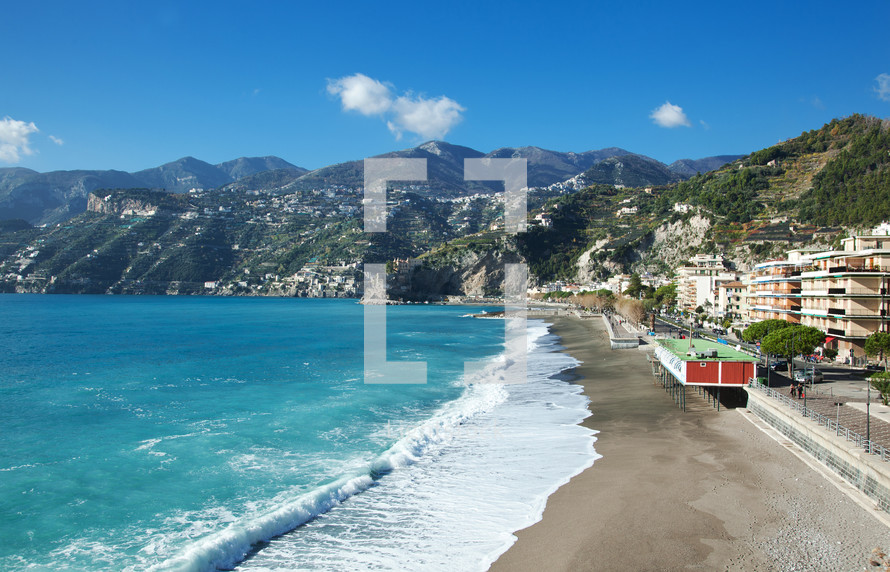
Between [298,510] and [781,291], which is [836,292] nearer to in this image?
[781,291]

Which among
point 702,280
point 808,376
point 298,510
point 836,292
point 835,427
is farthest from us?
point 702,280

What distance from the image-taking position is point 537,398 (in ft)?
70.5

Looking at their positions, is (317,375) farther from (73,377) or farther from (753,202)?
(753,202)

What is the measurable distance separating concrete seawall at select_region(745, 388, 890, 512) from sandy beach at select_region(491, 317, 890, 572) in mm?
390

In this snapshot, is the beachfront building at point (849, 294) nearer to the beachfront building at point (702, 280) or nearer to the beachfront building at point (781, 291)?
the beachfront building at point (781, 291)

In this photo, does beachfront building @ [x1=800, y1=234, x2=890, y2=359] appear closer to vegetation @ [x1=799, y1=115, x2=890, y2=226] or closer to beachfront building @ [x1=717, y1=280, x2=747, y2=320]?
beachfront building @ [x1=717, y1=280, x2=747, y2=320]

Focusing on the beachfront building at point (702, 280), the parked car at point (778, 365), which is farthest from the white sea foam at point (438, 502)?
the beachfront building at point (702, 280)

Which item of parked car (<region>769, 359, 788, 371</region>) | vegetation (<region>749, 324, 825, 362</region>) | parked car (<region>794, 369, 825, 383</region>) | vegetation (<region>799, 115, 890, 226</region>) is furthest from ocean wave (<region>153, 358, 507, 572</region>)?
vegetation (<region>799, 115, 890, 226</region>)

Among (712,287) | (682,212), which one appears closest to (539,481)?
(712,287)

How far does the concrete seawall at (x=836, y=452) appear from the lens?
9.32 meters

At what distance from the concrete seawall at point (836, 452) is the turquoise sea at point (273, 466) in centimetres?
500

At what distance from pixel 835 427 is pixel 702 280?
5466 cm

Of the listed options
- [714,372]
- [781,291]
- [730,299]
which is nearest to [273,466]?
[714,372]

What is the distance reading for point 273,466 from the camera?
1340 centimetres
